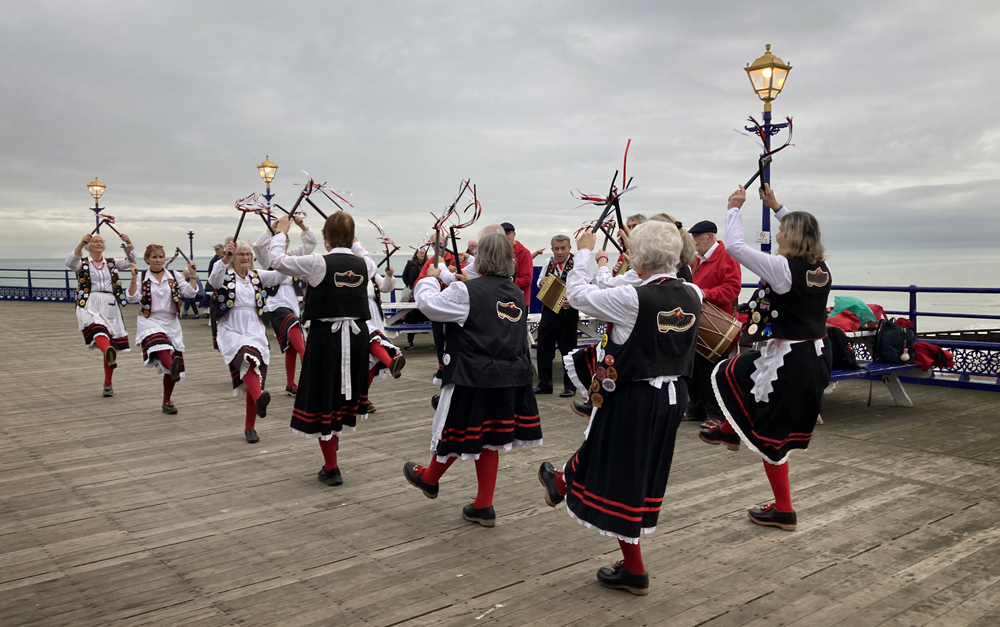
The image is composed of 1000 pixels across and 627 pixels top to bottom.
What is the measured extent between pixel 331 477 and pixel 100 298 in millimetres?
4887

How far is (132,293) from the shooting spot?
7.59m

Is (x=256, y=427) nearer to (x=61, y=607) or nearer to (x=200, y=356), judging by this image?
(x=61, y=607)

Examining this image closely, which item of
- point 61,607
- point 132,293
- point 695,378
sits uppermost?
point 132,293

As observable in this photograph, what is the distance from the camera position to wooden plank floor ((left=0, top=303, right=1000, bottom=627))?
122 inches

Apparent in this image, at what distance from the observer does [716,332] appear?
19.6 ft

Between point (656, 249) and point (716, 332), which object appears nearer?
point (656, 249)

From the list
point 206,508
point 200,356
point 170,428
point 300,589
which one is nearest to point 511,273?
point 300,589

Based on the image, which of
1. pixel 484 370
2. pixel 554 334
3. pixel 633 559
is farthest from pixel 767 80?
pixel 633 559

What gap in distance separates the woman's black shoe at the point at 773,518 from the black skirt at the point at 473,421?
137 cm

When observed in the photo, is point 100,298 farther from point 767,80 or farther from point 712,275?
Answer: point 767,80

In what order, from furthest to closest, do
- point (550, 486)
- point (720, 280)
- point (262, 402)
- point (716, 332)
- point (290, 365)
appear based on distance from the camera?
point (290, 365) → point (720, 280) → point (716, 332) → point (262, 402) → point (550, 486)

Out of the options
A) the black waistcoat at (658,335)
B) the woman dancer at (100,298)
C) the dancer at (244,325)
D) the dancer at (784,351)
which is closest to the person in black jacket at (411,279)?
the woman dancer at (100,298)

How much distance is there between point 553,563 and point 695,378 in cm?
365

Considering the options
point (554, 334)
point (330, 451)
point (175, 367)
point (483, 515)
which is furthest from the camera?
point (554, 334)
